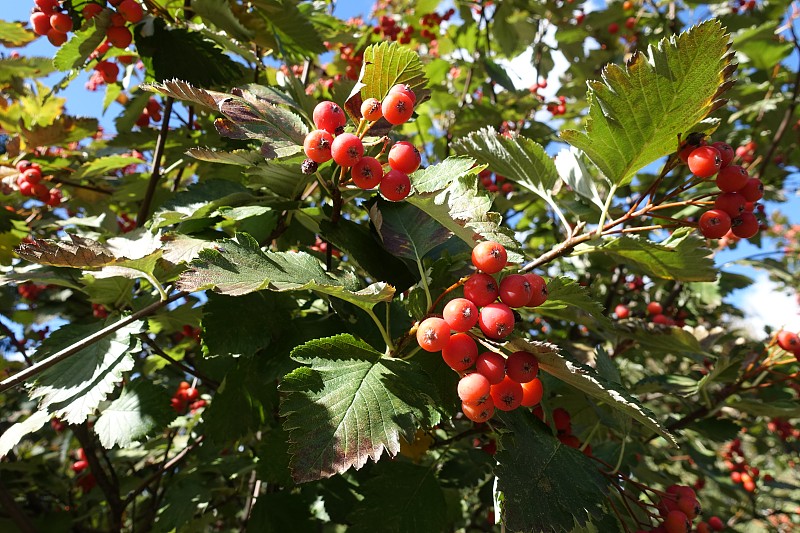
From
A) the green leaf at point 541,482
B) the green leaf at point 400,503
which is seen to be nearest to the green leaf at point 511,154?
the green leaf at point 541,482

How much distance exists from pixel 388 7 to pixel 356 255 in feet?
17.0

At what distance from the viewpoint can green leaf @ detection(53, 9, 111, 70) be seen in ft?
6.07

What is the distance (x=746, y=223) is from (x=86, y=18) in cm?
243

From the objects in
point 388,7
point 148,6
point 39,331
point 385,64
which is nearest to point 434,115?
point 388,7

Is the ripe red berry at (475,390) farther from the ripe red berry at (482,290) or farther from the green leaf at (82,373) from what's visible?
the green leaf at (82,373)

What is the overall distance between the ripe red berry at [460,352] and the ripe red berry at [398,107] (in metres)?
0.54

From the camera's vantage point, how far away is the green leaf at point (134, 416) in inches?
68.3

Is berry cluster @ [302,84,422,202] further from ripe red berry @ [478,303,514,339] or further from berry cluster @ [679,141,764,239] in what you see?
berry cluster @ [679,141,764,239]

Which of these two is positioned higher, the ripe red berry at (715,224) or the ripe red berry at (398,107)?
the ripe red berry at (398,107)

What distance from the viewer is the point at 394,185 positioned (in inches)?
45.8

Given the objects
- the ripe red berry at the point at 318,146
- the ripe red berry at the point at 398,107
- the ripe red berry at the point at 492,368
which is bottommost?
the ripe red berry at the point at 492,368

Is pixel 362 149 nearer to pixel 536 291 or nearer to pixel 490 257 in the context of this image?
pixel 490 257

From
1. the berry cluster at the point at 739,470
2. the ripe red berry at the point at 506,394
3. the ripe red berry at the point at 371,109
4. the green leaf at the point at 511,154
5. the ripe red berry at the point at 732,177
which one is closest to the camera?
the ripe red berry at the point at 506,394

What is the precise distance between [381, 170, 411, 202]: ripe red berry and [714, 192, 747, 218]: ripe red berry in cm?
90
